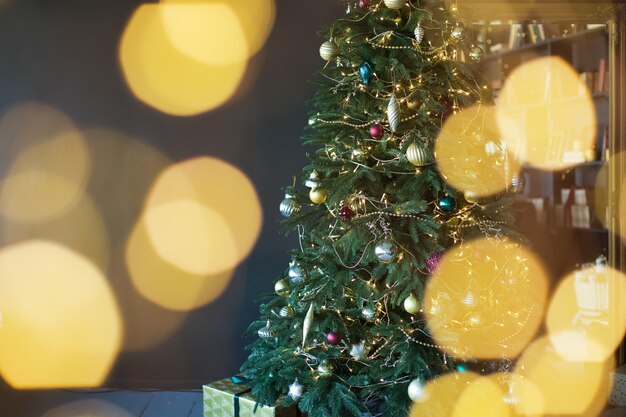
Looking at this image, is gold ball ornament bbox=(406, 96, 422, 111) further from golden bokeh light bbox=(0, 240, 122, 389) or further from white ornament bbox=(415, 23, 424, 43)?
golden bokeh light bbox=(0, 240, 122, 389)

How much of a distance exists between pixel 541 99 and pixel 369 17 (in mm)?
2641

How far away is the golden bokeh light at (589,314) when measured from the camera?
317 cm

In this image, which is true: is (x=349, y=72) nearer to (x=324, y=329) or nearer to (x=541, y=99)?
(x=324, y=329)

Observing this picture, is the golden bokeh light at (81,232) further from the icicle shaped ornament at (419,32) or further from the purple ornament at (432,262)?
the icicle shaped ornament at (419,32)

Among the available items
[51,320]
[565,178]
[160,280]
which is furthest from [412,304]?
[565,178]

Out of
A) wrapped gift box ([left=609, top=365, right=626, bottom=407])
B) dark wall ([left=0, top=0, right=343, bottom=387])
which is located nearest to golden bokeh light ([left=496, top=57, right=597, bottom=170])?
wrapped gift box ([left=609, top=365, right=626, bottom=407])

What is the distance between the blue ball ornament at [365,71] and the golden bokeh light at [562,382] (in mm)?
1611

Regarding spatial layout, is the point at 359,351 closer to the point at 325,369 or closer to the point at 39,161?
the point at 325,369

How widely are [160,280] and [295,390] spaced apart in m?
1.23

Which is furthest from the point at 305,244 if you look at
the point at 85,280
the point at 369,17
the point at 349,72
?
the point at 85,280

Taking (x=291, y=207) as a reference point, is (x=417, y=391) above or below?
below

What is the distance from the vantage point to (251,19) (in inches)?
119

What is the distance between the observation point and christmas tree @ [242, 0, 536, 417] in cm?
199

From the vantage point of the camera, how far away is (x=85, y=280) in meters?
3.03
